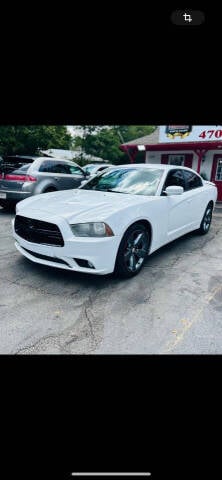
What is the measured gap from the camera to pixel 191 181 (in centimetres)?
529

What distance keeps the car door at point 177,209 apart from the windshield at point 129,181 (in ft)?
0.73

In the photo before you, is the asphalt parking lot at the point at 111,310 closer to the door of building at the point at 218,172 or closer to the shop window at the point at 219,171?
the door of building at the point at 218,172

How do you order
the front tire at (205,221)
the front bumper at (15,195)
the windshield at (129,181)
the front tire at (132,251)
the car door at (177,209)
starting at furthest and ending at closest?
A: the front bumper at (15,195) < the front tire at (205,221) < the car door at (177,209) < the windshield at (129,181) < the front tire at (132,251)

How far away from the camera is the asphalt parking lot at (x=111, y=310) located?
2.37 meters

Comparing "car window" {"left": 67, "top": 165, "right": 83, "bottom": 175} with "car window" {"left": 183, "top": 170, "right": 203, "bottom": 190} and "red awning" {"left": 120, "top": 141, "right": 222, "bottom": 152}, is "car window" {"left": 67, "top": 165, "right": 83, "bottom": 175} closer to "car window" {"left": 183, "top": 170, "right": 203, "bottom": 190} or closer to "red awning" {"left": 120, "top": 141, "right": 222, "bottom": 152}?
"car window" {"left": 183, "top": 170, "right": 203, "bottom": 190}

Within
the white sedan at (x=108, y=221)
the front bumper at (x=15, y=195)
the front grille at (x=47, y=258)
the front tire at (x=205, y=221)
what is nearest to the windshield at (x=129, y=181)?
the white sedan at (x=108, y=221)

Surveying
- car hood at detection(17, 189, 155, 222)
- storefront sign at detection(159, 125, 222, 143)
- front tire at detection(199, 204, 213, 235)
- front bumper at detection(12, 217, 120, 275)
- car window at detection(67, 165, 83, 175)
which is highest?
storefront sign at detection(159, 125, 222, 143)

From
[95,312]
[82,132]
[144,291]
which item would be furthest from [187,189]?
[82,132]

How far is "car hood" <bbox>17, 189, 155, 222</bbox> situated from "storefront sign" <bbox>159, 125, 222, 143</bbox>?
8.85m

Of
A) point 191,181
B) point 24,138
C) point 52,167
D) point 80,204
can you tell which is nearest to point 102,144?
point 24,138

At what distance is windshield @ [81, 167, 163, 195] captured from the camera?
163 inches

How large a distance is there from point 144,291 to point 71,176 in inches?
216

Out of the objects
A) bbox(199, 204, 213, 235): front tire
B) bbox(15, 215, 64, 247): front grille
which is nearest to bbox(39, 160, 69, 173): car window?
bbox(15, 215, 64, 247): front grille
